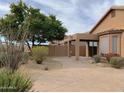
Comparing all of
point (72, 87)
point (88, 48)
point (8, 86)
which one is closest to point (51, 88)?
point (72, 87)

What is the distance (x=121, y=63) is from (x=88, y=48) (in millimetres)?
16475

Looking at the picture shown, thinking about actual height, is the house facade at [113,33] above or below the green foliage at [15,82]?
above

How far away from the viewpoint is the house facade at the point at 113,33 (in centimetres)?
2798

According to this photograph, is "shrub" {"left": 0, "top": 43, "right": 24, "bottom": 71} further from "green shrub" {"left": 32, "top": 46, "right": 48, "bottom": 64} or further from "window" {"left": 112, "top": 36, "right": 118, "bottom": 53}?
"window" {"left": 112, "top": 36, "right": 118, "bottom": 53}

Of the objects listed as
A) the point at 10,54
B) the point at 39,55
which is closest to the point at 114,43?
the point at 39,55

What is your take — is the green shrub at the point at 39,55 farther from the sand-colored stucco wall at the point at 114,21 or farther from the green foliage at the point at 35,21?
the sand-colored stucco wall at the point at 114,21

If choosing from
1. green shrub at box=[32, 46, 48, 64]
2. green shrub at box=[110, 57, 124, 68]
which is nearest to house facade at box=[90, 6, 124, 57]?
green shrub at box=[110, 57, 124, 68]

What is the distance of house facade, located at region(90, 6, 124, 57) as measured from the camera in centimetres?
2798

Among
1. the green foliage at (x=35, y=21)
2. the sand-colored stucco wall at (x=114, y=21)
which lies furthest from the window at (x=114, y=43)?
the green foliage at (x=35, y=21)

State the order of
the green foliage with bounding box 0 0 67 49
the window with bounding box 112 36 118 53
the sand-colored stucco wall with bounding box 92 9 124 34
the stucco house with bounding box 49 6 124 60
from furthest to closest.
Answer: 1. the green foliage with bounding box 0 0 67 49
2. the sand-colored stucco wall with bounding box 92 9 124 34
3. the window with bounding box 112 36 118 53
4. the stucco house with bounding box 49 6 124 60

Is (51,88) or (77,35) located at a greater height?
(77,35)

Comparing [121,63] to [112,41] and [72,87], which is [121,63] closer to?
[112,41]

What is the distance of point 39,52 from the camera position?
2519 cm

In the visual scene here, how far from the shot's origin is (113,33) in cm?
2886
